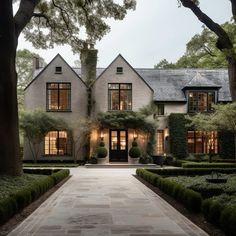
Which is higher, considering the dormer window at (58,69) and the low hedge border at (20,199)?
the dormer window at (58,69)

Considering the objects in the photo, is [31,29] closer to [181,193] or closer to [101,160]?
[101,160]

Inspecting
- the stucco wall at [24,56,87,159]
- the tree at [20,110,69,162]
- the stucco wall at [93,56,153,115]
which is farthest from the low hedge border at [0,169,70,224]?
the stucco wall at [93,56,153,115]

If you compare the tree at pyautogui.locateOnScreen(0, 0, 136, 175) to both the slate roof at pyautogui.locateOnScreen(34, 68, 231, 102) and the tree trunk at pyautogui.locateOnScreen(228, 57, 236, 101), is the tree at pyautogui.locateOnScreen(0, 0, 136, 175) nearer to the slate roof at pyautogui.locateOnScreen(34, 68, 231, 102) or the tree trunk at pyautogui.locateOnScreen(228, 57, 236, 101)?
the tree trunk at pyautogui.locateOnScreen(228, 57, 236, 101)

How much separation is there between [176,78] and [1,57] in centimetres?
2315

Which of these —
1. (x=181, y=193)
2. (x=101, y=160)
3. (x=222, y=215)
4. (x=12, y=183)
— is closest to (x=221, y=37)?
(x=181, y=193)

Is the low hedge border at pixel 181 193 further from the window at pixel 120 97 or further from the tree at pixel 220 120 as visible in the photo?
the window at pixel 120 97

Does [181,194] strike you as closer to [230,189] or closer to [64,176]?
[230,189]

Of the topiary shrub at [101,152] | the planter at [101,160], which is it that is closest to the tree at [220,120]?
the topiary shrub at [101,152]

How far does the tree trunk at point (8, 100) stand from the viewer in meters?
16.4

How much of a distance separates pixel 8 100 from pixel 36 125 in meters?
15.1

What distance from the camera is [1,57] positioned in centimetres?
1645

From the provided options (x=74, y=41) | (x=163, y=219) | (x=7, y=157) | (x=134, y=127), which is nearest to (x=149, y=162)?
(x=134, y=127)

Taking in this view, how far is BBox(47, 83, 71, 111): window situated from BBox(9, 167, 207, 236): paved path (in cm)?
1914

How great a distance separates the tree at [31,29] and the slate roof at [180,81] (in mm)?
13620
